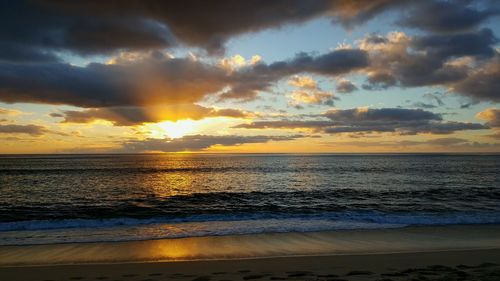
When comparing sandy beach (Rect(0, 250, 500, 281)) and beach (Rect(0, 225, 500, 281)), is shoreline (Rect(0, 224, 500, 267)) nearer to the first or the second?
beach (Rect(0, 225, 500, 281))

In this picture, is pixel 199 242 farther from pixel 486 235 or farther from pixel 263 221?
pixel 486 235

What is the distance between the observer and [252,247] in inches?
548

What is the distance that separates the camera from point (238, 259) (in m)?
12.0

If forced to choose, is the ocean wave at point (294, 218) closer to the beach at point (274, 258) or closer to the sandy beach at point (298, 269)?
the beach at point (274, 258)

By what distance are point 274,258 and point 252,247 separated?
205 centimetres

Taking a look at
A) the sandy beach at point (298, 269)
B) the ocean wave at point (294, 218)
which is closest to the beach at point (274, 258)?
the sandy beach at point (298, 269)

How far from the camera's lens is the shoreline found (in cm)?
1240

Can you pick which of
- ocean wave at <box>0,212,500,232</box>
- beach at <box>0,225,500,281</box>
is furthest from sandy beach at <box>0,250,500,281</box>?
ocean wave at <box>0,212,500,232</box>

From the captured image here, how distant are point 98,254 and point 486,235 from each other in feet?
53.8

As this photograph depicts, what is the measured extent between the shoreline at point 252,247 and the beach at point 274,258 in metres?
0.03

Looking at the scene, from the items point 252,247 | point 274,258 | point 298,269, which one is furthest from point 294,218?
point 298,269

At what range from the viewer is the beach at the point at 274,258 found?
998 centimetres

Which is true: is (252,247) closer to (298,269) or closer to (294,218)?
(298,269)

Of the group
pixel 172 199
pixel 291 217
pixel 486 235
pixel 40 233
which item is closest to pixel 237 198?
pixel 172 199
